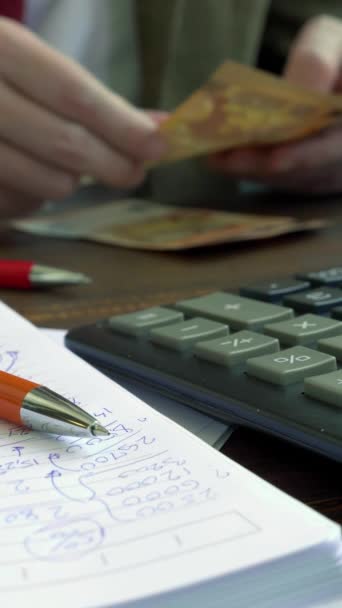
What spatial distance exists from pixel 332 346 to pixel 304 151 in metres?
0.48

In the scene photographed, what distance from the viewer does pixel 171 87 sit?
0.88m

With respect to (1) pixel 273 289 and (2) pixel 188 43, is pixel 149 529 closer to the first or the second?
(1) pixel 273 289

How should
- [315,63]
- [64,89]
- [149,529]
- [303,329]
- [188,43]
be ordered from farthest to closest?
[188,43], [315,63], [64,89], [303,329], [149,529]

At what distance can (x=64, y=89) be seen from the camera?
1.78 ft

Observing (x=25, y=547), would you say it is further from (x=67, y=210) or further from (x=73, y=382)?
(x=67, y=210)

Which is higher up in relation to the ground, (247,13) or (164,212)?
(247,13)

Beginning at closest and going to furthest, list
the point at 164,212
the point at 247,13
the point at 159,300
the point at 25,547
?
the point at 25,547 < the point at 159,300 < the point at 164,212 < the point at 247,13

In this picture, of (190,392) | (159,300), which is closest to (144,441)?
(190,392)

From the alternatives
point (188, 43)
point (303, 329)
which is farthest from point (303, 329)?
point (188, 43)

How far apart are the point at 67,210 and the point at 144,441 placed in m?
0.54

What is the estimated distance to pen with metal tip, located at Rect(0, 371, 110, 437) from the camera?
19 centimetres

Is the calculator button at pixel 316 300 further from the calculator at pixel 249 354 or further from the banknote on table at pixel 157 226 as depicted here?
the banknote on table at pixel 157 226

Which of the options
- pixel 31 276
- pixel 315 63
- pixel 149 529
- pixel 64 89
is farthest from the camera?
pixel 315 63

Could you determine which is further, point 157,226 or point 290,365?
point 157,226
